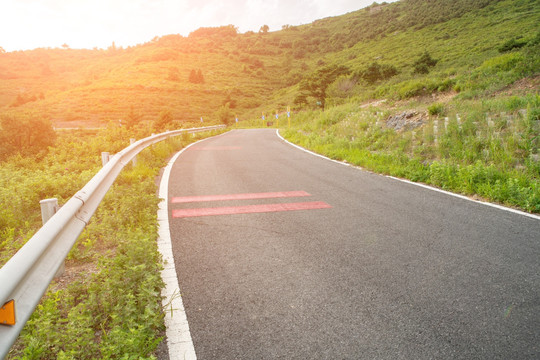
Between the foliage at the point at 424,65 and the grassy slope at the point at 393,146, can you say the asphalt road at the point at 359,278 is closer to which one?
the grassy slope at the point at 393,146

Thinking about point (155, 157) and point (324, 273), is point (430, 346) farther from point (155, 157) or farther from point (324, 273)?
point (155, 157)

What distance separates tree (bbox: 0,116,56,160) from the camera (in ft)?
40.2

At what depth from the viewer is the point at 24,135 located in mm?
12758

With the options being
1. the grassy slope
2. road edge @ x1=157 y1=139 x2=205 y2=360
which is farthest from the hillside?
road edge @ x1=157 y1=139 x2=205 y2=360

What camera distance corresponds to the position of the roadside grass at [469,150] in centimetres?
647

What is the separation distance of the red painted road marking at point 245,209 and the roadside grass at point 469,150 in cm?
321

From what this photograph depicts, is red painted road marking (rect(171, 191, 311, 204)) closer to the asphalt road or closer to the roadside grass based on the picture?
the asphalt road

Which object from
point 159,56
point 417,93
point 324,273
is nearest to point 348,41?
point 159,56

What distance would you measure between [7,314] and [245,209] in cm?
414

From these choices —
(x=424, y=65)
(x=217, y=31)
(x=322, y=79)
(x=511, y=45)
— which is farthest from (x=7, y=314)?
(x=217, y=31)

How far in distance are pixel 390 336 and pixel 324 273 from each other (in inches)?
41.1

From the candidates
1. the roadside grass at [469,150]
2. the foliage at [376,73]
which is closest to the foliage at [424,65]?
the foliage at [376,73]

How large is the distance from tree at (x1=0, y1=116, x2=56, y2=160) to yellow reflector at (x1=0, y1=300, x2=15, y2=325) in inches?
522

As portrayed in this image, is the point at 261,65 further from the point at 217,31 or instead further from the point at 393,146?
the point at 393,146
